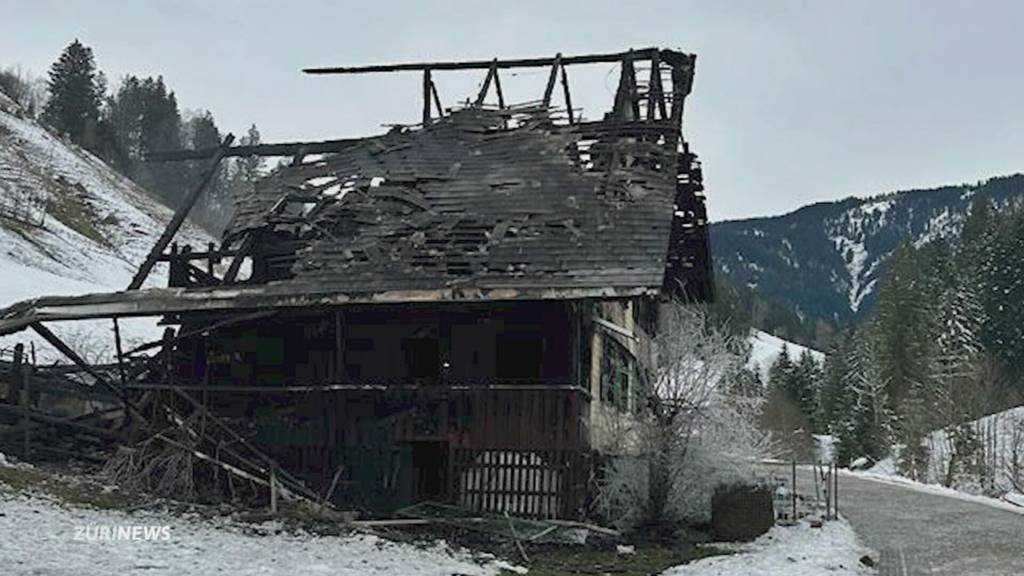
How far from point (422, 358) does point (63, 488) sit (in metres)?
6.91

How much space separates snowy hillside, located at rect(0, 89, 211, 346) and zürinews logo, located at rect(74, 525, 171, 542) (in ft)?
74.9

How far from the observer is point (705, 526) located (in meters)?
20.8

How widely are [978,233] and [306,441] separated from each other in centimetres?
7825

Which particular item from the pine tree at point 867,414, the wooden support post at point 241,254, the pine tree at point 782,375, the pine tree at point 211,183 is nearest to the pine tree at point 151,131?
the pine tree at point 211,183

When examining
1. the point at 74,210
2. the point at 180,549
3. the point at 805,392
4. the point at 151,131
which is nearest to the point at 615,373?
the point at 180,549

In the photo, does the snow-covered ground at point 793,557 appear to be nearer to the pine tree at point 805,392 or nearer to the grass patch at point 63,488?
the grass patch at point 63,488

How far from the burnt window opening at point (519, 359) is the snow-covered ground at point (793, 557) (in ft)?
16.6

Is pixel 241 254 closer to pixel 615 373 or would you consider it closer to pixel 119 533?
pixel 615 373

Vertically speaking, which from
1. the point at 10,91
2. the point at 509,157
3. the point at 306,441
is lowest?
the point at 306,441

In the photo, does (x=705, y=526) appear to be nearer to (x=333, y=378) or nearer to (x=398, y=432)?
(x=398, y=432)

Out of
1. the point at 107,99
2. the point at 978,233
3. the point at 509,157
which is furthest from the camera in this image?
the point at 107,99

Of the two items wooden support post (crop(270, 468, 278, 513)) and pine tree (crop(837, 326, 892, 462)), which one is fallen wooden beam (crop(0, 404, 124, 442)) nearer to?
wooden support post (crop(270, 468, 278, 513))

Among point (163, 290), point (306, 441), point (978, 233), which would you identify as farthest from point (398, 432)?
point (978, 233)

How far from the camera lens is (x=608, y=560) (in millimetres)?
17391
